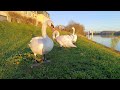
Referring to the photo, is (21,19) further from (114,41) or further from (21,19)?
(114,41)

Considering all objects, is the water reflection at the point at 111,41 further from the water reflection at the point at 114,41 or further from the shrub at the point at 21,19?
the shrub at the point at 21,19

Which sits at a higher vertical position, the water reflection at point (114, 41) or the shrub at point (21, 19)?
the shrub at point (21, 19)

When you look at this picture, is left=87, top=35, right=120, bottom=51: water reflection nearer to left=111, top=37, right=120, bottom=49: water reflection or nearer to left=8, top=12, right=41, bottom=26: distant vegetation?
left=111, top=37, right=120, bottom=49: water reflection

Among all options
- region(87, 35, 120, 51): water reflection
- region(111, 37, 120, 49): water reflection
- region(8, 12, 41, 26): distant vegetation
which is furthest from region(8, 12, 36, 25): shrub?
region(111, 37, 120, 49): water reflection

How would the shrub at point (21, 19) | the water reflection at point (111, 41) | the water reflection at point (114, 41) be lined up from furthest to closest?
1. the shrub at point (21, 19)
2. the water reflection at point (114, 41)
3. the water reflection at point (111, 41)

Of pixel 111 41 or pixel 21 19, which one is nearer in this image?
pixel 111 41

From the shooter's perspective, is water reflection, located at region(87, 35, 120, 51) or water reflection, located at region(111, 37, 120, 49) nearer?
water reflection, located at region(87, 35, 120, 51)

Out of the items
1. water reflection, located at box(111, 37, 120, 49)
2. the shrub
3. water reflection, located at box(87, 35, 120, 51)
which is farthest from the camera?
the shrub

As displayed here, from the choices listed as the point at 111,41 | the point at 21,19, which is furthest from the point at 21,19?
the point at 111,41

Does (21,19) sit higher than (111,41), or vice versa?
(21,19)

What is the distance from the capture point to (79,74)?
532 cm

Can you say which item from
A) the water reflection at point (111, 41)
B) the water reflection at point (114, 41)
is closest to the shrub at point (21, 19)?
the water reflection at point (111, 41)
